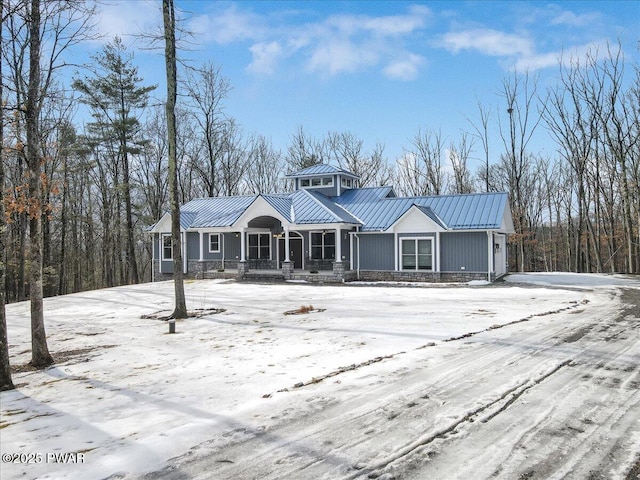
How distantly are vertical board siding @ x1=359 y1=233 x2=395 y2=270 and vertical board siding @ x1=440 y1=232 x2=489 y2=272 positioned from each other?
2.48 metres

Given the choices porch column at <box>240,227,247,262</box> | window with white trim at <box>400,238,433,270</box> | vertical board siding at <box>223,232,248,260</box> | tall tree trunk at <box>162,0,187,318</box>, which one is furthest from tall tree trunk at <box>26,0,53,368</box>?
vertical board siding at <box>223,232,248,260</box>

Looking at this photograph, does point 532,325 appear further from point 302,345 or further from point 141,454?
point 141,454

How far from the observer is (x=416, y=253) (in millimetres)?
21375

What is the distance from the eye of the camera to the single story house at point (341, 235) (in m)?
20.7

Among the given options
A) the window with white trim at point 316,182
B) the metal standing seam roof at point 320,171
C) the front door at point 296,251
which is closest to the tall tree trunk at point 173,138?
the front door at point 296,251

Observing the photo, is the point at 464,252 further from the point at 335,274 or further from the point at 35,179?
the point at 35,179

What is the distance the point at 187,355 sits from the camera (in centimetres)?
796

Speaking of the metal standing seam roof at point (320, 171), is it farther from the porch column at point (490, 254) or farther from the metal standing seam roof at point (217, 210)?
the porch column at point (490, 254)

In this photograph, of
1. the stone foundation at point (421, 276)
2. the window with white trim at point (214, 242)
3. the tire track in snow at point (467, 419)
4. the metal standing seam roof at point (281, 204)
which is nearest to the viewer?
the tire track in snow at point (467, 419)

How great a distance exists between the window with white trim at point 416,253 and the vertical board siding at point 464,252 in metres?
0.59

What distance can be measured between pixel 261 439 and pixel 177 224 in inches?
366

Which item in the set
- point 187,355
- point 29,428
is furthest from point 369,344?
point 29,428

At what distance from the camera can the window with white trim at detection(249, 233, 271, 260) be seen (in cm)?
2552

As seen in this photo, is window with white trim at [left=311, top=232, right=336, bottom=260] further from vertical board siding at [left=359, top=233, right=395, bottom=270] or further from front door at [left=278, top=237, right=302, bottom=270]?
vertical board siding at [left=359, top=233, right=395, bottom=270]
